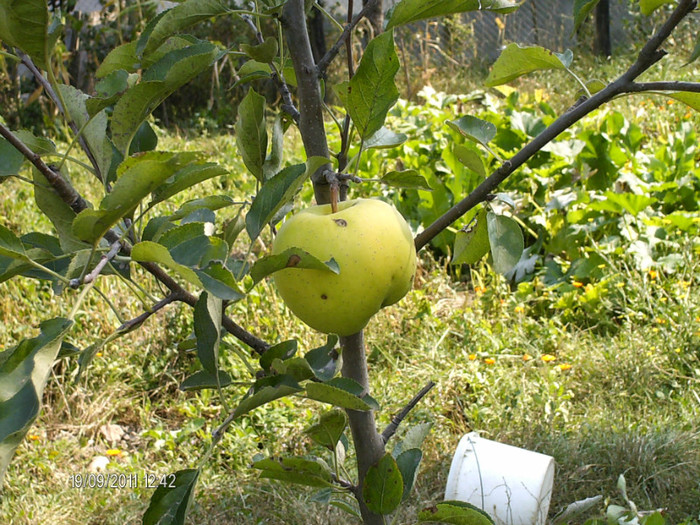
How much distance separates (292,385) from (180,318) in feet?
6.81

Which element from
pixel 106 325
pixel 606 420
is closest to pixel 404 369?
pixel 606 420

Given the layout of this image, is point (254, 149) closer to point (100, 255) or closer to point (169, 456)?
point (100, 255)

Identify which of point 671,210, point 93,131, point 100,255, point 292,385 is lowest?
point 671,210

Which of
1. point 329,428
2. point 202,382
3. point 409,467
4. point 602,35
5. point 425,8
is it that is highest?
point 425,8

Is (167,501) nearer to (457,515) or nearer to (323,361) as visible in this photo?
(323,361)

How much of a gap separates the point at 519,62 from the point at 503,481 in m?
1.04

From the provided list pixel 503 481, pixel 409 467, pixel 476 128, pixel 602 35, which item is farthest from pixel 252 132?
pixel 602 35

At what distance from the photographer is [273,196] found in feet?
2.33

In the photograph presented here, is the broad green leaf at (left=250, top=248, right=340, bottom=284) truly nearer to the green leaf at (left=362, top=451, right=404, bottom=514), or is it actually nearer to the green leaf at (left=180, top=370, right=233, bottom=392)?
the green leaf at (left=180, top=370, right=233, bottom=392)

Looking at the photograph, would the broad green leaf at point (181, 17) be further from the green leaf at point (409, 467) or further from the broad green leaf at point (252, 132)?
the green leaf at point (409, 467)

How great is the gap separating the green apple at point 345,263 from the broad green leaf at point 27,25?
28 centimetres

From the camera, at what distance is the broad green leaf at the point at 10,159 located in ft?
2.16

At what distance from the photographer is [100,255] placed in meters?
0.76
